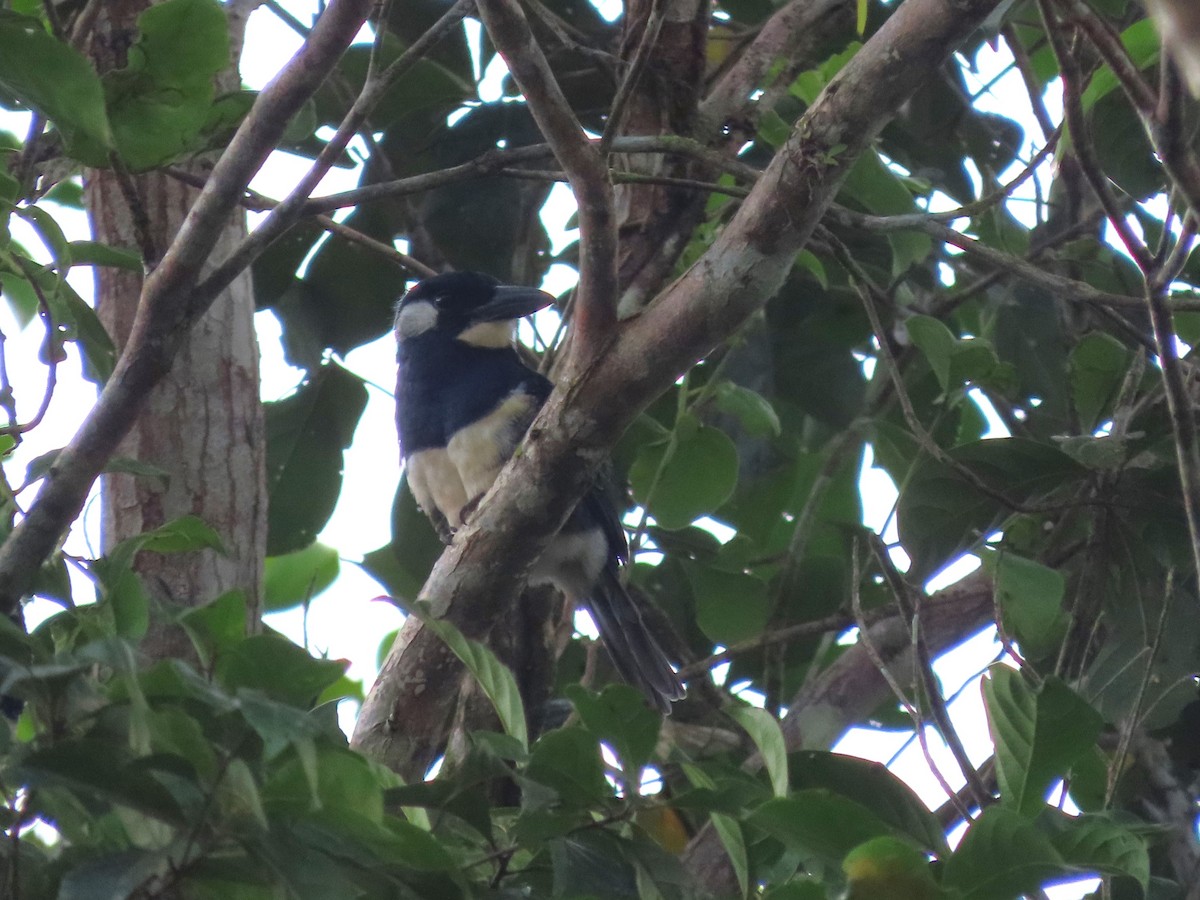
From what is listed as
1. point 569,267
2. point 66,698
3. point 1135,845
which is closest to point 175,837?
point 66,698

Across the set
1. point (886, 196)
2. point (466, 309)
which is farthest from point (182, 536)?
A: point (466, 309)

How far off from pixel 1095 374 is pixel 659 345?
1196 mm

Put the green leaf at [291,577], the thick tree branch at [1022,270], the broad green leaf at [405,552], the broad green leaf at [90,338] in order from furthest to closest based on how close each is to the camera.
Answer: the green leaf at [291,577] → the broad green leaf at [405,552] → the broad green leaf at [90,338] → the thick tree branch at [1022,270]

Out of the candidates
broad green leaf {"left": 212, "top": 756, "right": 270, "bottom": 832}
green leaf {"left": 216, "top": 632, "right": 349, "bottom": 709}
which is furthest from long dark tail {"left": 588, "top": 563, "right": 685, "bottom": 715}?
broad green leaf {"left": 212, "top": 756, "right": 270, "bottom": 832}

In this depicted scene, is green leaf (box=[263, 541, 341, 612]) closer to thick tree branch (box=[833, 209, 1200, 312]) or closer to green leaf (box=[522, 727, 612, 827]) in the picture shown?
thick tree branch (box=[833, 209, 1200, 312])

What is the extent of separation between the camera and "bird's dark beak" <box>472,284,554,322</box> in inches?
144

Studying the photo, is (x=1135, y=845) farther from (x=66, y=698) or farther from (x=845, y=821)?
(x=66, y=698)

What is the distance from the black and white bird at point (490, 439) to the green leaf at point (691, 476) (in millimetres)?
296

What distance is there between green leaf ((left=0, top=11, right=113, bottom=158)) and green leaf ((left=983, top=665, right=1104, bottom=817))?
3.86 ft

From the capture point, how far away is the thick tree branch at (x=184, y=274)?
1.78 meters

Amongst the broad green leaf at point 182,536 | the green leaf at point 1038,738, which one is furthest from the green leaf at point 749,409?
the green leaf at point 1038,738

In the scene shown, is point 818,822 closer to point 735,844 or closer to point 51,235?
point 735,844

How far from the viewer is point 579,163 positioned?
6.33 feet

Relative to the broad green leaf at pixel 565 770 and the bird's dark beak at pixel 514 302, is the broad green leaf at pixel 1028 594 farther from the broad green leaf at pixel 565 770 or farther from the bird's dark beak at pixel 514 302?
the bird's dark beak at pixel 514 302
